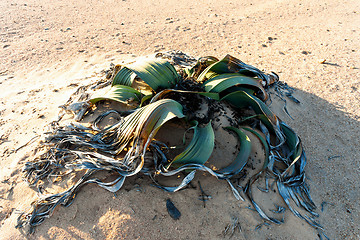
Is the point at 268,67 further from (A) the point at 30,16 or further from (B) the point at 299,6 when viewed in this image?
(A) the point at 30,16

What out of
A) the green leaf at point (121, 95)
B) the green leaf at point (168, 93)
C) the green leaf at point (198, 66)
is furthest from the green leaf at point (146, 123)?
the green leaf at point (198, 66)

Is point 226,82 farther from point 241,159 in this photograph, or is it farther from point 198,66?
point 241,159

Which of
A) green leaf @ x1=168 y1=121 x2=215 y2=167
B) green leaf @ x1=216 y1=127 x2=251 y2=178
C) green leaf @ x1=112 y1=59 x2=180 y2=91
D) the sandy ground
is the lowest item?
the sandy ground

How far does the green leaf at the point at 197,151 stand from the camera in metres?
1.70

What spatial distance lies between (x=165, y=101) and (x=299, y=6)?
6.66 m

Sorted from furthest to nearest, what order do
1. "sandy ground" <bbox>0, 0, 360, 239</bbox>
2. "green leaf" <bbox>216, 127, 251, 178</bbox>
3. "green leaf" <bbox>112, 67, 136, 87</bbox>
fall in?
"green leaf" <bbox>112, 67, 136, 87</bbox>, "green leaf" <bbox>216, 127, 251, 178</bbox>, "sandy ground" <bbox>0, 0, 360, 239</bbox>

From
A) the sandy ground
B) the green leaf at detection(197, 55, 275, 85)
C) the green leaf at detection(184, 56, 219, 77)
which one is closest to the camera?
the sandy ground

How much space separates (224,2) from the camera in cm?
708

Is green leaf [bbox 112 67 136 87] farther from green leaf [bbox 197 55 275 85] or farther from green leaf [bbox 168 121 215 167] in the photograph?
green leaf [bbox 168 121 215 167]

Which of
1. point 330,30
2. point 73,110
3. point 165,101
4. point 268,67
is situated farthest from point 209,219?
point 330,30

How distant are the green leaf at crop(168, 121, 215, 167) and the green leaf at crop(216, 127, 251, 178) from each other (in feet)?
0.62

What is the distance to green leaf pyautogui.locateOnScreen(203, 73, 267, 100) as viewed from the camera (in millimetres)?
2268

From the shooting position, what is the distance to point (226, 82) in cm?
227

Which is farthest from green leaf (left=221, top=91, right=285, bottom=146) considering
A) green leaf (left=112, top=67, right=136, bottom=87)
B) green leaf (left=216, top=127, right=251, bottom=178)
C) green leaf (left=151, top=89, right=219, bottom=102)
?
green leaf (left=112, top=67, right=136, bottom=87)
